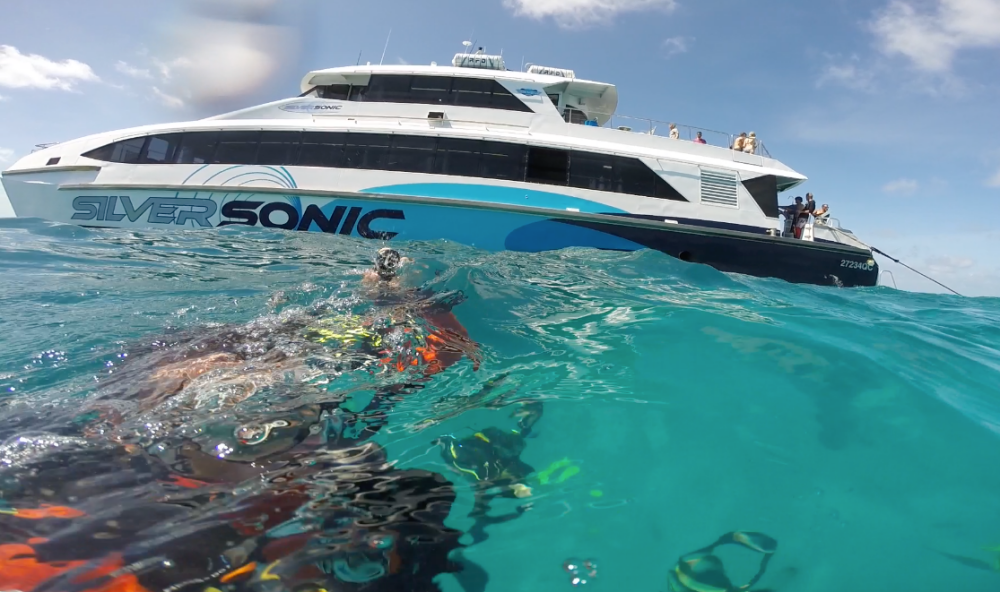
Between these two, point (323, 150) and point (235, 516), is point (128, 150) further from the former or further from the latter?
point (235, 516)

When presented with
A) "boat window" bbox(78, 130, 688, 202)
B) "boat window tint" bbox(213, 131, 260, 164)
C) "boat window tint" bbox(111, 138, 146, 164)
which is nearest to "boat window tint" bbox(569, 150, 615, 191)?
"boat window" bbox(78, 130, 688, 202)

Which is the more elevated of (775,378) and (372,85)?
(372,85)

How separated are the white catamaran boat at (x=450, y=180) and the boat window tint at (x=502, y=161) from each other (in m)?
0.03

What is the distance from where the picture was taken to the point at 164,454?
2.03m

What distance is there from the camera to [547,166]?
894 centimetres

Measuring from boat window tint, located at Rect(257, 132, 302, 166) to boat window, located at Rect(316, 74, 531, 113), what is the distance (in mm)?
1882

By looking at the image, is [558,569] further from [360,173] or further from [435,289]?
[360,173]

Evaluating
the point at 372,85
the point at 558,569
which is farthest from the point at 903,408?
the point at 372,85

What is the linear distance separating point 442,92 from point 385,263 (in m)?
6.51

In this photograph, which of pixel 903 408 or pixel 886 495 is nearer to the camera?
pixel 886 495

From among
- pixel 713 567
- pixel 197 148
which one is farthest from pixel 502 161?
pixel 713 567

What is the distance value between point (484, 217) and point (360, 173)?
2.46 metres

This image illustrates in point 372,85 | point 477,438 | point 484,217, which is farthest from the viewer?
point 372,85

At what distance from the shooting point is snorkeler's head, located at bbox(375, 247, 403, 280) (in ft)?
15.6
